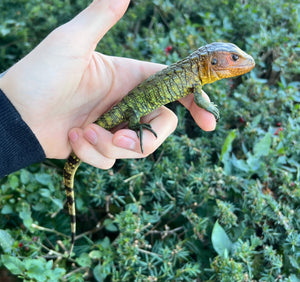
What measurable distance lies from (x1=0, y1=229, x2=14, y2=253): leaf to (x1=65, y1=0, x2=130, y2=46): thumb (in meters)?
1.41

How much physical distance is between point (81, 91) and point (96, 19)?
25.2 inches

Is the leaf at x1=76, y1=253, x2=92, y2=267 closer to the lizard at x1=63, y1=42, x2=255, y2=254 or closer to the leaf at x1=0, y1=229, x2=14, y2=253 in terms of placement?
the lizard at x1=63, y1=42, x2=255, y2=254

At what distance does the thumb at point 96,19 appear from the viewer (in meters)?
1.95

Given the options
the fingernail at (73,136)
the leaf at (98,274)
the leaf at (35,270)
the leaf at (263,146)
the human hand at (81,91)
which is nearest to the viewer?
the leaf at (35,270)

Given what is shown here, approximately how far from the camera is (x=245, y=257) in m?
2.12

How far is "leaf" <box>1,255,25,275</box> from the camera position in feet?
6.50

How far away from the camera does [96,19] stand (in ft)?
6.48

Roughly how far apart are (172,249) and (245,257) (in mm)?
530

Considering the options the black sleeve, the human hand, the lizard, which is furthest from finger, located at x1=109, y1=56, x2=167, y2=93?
the black sleeve

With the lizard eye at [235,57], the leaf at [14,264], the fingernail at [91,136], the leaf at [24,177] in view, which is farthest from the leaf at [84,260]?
the lizard eye at [235,57]

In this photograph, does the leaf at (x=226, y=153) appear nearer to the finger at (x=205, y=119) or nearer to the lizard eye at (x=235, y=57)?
the finger at (x=205, y=119)

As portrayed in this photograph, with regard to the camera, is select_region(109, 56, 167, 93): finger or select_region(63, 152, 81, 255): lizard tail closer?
select_region(63, 152, 81, 255): lizard tail

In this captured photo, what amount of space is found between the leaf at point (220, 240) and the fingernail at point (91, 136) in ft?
3.46

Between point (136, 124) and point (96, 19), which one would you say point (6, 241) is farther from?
point (96, 19)
